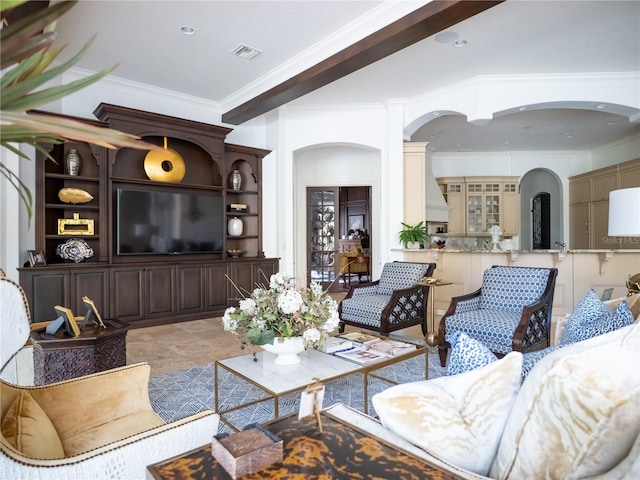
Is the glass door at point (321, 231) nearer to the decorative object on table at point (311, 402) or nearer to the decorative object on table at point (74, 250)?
the decorative object on table at point (74, 250)

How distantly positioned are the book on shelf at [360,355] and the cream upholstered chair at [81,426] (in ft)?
3.89

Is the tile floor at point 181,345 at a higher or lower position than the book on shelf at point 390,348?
lower

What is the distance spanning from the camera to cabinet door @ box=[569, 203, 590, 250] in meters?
8.46

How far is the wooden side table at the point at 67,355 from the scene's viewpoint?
2330 millimetres

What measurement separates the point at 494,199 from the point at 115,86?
7.45 m

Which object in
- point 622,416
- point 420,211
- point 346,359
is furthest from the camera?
point 420,211

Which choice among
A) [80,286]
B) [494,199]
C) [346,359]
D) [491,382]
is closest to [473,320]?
[346,359]

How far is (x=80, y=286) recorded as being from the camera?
4562 mm

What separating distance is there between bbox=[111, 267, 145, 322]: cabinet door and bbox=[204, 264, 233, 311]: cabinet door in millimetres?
847

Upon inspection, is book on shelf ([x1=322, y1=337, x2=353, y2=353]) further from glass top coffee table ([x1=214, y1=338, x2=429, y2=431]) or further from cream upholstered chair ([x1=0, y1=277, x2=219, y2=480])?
cream upholstered chair ([x1=0, y1=277, x2=219, y2=480])

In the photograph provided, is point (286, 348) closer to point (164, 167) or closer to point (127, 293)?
point (127, 293)

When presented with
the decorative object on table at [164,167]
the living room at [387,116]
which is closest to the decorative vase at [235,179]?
the living room at [387,116]

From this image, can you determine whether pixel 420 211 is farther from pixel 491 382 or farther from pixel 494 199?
pixel 491 382

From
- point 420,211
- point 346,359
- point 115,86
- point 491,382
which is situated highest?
point 115,86
